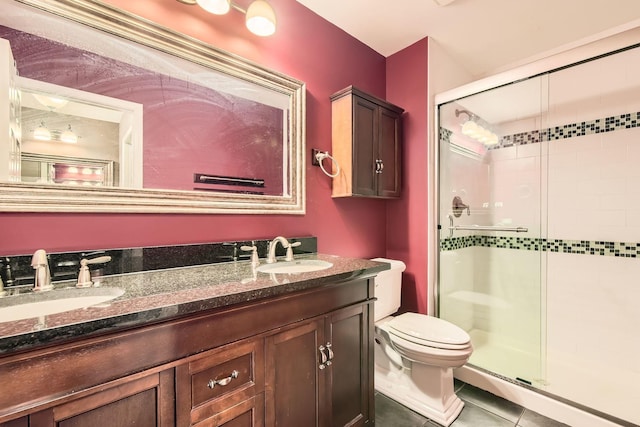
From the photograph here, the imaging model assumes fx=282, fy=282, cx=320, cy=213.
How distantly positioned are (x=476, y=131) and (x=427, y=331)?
166 cm

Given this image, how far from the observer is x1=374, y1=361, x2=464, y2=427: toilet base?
1.58 m

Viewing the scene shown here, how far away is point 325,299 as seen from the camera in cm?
112

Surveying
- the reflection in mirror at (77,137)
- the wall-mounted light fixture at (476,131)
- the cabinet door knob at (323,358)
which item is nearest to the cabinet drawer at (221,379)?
the cabinet door knob at (323,358)

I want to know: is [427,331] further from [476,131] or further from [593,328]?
[476,131]

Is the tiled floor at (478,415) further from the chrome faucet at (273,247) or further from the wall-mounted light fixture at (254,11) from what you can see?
the wall-mounted light fixture at (254,11)

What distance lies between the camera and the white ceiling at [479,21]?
173cm

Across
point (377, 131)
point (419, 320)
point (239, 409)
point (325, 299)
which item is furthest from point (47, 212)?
point (419, 320)

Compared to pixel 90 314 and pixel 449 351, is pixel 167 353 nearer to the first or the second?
pixel 90 314

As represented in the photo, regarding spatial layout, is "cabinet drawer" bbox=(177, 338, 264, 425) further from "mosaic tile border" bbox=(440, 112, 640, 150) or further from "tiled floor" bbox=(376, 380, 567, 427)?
"mosaic tile border" bbox=(440, 112, 640, 150)

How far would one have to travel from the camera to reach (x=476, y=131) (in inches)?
91.3

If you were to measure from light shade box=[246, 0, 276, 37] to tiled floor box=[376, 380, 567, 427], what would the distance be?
85.6 inches

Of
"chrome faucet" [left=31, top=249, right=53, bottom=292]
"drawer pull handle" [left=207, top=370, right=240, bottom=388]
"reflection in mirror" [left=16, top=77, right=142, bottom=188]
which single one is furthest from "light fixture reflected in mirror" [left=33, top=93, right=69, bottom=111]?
"drawer pull handle" [left=207, top=370, right=240, bottom=388]

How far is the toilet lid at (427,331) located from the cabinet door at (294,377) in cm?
→ 68

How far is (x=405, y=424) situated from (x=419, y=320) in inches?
21.9
